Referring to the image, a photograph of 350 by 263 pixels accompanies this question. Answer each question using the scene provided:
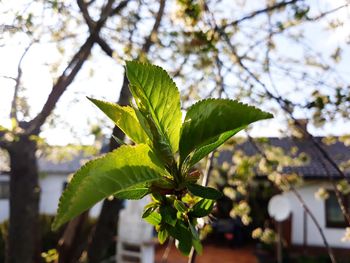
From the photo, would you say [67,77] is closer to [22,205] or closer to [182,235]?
[22,205]

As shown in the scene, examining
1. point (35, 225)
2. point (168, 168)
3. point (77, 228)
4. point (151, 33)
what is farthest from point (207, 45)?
point (35, 225)

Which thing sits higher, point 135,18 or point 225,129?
point 135,18

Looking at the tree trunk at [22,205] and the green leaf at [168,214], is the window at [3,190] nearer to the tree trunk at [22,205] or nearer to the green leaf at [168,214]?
the tree trunk at [22,205]

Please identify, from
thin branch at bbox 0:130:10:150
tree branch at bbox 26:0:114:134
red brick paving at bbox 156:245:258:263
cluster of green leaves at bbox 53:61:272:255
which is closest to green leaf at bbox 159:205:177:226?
cluster of green leaves at bbox 53:61:272:255

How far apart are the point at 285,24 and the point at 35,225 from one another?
281 cm

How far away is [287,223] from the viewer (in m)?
13.1

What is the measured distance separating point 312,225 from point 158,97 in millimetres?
13637

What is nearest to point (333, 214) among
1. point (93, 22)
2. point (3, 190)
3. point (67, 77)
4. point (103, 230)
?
point (103, 230)

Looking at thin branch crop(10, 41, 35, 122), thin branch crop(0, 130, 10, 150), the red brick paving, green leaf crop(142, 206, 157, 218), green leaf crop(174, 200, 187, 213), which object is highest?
thin branch crop(10, 41, 35, 122)

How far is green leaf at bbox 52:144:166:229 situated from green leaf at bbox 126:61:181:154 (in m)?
0.04

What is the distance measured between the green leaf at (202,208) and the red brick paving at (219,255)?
11.8 metres

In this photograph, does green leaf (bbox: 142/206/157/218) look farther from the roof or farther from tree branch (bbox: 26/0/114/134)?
tree branch (bbox: 26/0/114/134)

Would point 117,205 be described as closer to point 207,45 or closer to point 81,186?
point 207,45

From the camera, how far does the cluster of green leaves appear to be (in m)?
0.46
